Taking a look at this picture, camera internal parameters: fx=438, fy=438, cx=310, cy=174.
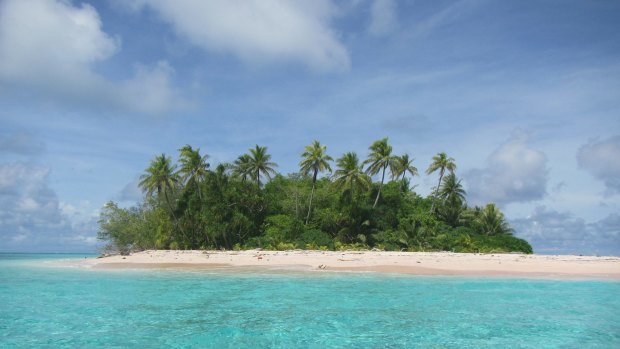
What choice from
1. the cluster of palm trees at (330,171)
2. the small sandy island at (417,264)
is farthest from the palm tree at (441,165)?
the small sandy island at (417,264)

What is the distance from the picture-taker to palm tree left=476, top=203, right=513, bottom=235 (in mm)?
45062

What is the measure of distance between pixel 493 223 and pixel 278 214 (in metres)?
22.3

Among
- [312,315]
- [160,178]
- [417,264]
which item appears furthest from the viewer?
[160,178]

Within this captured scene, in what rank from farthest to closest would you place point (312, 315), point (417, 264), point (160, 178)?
point (160, 178) < point (417, 264) < point (312, 315)

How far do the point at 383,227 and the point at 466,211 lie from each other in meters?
11.2

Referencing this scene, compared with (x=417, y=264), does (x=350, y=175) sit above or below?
above

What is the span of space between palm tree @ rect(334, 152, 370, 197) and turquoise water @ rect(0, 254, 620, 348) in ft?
78.3

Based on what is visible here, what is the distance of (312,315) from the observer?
9.77 metres

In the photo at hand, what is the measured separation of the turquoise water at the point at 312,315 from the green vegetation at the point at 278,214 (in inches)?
840

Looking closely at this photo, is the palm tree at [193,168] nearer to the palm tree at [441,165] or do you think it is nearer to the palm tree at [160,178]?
the palm tree at [160,178]

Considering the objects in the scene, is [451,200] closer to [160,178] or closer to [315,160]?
[315,160]

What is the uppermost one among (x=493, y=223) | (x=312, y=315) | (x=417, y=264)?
(x=493, y=223)

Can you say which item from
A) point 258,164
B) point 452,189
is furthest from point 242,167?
point 452,189

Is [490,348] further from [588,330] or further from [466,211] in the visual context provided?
[466,211]
